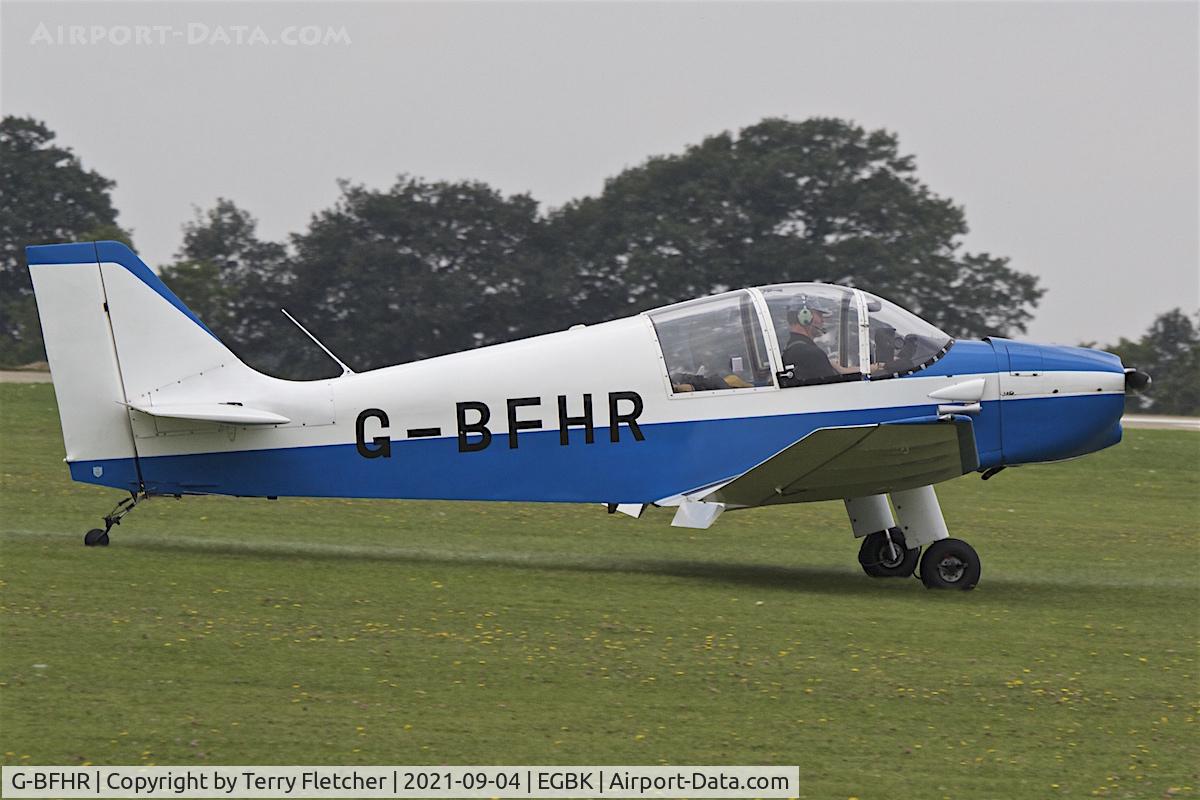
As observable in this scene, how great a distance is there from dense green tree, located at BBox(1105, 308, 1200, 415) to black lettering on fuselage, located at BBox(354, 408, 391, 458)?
3003 cm

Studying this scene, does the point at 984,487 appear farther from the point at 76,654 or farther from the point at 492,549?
the point at 76,654

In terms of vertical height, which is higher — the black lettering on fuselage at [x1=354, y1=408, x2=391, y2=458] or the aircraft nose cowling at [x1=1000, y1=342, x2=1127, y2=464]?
the black lettering on fuselage at [x1=354, y1=408, x2=391, y2=458]

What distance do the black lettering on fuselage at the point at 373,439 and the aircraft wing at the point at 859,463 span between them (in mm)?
2591

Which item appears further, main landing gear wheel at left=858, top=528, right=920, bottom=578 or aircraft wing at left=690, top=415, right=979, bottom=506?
main landing gear wheel at left=858, top=528, right=920, bottom=578

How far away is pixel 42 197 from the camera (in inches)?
2147

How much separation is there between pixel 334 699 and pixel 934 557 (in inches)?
242

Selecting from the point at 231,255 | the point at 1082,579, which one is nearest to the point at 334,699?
the point at 1082,579

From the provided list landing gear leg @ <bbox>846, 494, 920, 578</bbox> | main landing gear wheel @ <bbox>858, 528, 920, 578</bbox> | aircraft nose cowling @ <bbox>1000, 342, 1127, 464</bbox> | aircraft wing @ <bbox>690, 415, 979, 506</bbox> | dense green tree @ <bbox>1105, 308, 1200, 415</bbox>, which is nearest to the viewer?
aircraft wing @ <bbox>690, 415, 979, 506</bbox>

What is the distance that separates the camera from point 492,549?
1395 centimetres

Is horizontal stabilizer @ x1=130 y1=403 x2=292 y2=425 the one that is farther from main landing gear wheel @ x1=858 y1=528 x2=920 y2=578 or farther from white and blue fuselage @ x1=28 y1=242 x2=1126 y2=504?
main landing gear wheel @ x1=858 y1=528 x2=920 y2=578

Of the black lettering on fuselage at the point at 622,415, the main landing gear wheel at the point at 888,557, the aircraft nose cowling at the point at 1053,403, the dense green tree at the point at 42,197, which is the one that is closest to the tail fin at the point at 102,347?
the black lettering on fuselage at the point at 622,415

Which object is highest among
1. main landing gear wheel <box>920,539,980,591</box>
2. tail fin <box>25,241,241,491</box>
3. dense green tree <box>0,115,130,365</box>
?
dense green tree <box>0,115,130,365</box>

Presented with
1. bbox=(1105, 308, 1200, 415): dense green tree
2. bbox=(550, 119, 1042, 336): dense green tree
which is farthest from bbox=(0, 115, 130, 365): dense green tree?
bbox=(1105, 308, 1200, 415): dense green tree

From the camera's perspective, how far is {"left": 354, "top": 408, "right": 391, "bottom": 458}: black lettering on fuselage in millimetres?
12078
